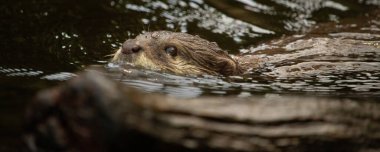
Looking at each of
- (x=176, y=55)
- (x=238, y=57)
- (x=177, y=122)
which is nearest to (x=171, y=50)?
(x=176, y=55)

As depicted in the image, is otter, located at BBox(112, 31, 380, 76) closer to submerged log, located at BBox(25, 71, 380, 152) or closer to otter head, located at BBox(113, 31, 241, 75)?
otter head, located at BBox(113, 31, 241, 75)

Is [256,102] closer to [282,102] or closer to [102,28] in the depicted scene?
[282,102]

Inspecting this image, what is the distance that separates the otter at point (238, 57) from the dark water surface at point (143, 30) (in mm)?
165

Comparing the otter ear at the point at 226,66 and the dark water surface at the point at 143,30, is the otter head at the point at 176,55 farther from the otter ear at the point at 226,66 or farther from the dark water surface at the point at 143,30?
the dark water surface at the point at 143,30

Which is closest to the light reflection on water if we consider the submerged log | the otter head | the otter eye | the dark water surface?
the dark water surface

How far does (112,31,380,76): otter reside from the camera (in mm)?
4273

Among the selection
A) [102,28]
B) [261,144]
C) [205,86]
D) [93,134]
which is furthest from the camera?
[102,28]

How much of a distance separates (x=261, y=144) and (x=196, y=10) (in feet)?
15.0

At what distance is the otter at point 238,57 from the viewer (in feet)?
14.0

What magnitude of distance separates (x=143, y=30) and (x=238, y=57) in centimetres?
111

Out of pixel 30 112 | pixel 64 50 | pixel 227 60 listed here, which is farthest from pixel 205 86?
pixel 30 112

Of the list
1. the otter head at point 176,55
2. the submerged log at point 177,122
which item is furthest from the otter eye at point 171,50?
the submerged log at point 177,122

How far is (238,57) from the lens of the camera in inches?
202

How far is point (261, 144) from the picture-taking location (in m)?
2.10
